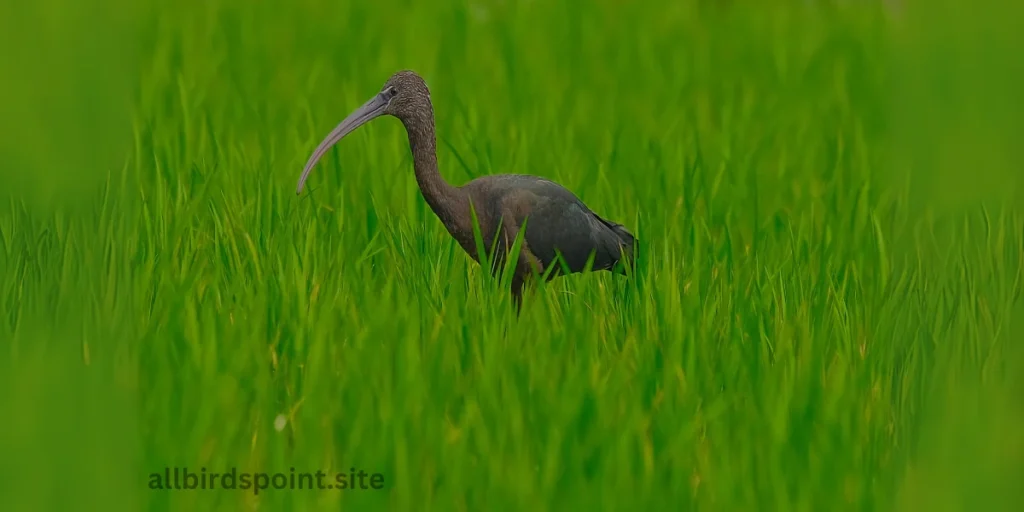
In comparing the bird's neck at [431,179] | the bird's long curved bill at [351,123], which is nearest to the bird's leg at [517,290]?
the bird's neck at [431,179]

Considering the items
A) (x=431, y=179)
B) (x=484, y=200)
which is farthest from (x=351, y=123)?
(x=484, y=200)

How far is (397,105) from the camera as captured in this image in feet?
13.9

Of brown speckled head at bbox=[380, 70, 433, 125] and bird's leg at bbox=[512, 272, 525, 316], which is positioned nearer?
brown speckled head at bbox=[380, 70, 433, 125]

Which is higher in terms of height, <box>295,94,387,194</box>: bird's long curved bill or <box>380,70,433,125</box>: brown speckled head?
<box>380,70,433,125</box>: brown speckled head

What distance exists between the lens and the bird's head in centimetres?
423

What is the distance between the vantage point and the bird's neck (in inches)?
165

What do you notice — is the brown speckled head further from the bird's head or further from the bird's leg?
the bird's leg

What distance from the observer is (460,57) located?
6.35m

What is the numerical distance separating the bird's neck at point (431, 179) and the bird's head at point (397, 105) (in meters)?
0.02

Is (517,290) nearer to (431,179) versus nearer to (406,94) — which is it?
(431,179)

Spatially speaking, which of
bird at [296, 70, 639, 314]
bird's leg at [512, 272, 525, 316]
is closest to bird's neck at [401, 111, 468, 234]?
bird at [296, 70, 639, 314]

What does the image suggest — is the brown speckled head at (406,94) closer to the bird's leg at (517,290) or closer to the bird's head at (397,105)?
the bird's head at (397,105)

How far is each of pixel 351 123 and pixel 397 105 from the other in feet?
0.51

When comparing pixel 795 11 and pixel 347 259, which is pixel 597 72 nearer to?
pixel 795 11
